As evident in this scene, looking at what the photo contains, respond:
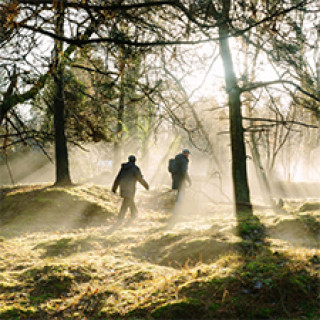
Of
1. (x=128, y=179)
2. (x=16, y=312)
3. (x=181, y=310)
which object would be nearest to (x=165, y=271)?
(x=181, y=310)

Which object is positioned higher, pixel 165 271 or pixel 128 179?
pixel 128 179

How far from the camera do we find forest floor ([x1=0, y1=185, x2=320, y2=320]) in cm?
385

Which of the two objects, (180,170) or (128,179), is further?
(180,170)

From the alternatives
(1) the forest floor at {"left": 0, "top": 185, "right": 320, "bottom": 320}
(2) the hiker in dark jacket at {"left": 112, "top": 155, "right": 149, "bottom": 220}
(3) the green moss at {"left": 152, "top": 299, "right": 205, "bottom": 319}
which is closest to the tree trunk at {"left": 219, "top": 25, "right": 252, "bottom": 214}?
(1) the forest floor at {"left": 0, "top": 185, "right": 320, "bottom": 320}

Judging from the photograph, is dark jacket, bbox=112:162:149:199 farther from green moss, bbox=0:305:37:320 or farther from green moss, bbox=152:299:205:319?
green moss, bbox=152:299:205:319

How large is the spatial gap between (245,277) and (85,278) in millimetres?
2554

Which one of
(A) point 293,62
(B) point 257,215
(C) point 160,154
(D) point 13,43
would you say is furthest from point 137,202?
(C) point 160,154

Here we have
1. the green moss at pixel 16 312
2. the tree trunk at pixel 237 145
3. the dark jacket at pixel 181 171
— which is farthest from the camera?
the dark jacket at pixel 181 171

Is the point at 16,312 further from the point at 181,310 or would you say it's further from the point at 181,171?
the point at 181,171

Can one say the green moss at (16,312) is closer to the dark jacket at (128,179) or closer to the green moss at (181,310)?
the green moss at (181,310)

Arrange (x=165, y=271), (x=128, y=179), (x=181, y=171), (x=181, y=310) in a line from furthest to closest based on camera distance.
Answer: (x=181, y=171) < (x=128, y=179) < (x=165, y=271) < (x=181, y=310)

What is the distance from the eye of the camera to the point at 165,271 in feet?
17.2

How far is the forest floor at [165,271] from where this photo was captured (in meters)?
3.85

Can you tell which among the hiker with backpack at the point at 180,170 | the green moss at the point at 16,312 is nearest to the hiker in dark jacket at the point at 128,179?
the hiker with backpack at the point at 180,170
